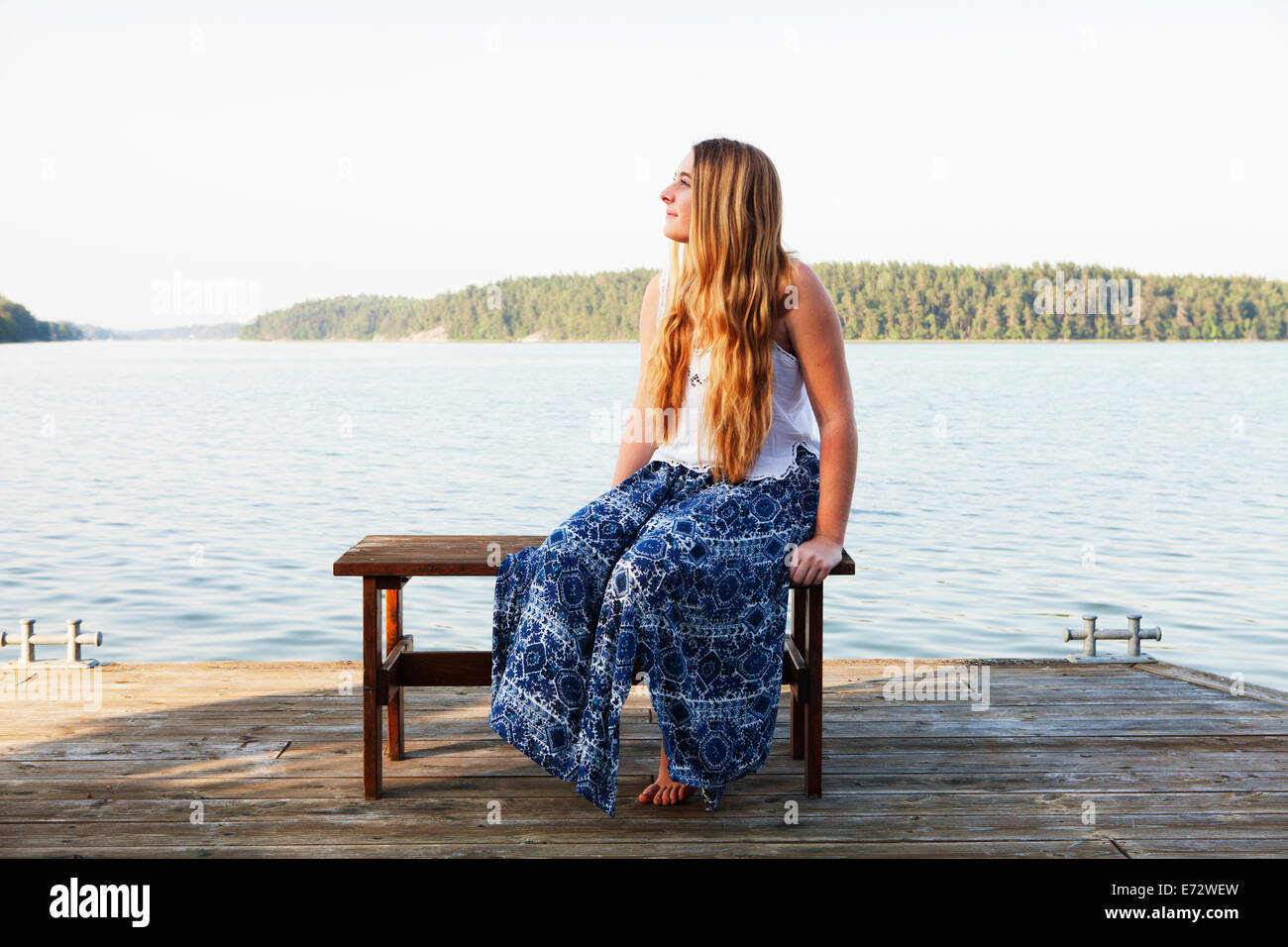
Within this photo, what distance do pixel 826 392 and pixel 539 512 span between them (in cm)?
1264

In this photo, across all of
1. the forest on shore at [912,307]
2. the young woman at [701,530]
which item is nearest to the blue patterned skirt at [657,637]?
the young woman at [701,530]

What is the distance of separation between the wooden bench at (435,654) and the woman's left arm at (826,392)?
0.11 metres

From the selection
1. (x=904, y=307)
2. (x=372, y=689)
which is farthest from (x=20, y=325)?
(x=372, y=689)

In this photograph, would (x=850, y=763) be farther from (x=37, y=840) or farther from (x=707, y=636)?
(x=37, y=840)

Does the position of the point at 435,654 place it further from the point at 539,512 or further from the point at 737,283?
the point at 539,512

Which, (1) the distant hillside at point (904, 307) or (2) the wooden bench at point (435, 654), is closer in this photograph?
(2) the wooden bench at point (435, 654)

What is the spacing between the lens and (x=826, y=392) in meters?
2.89

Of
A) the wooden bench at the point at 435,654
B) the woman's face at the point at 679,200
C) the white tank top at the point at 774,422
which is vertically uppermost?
the woman's face at the point at 679,200

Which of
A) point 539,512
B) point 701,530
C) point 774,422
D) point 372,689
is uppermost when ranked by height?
point 774,422

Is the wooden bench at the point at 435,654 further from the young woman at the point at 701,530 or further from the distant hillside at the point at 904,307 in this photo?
the distant hillside at the point at 904,307

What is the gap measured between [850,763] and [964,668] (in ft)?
4.23

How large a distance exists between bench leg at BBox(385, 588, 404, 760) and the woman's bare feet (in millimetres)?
771

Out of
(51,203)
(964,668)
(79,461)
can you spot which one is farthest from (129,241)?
(964,668)

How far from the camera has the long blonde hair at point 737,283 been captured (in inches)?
114
